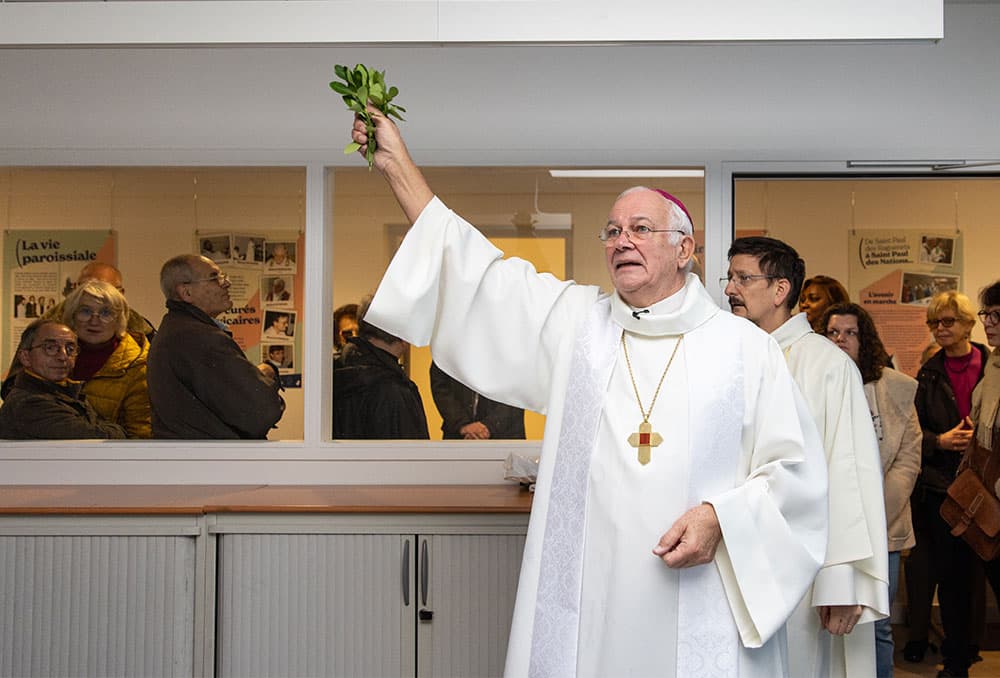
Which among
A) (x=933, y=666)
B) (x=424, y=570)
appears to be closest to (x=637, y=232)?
(x=424, y=570)

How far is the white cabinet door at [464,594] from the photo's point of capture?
A: 3.89 meters

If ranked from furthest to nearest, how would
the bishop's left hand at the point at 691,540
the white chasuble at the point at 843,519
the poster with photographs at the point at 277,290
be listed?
1. the poster with photographs at the point at 277,290
2. the white chasuble at the point at 843,519
3. the bishop's left hand at the point at 691,540

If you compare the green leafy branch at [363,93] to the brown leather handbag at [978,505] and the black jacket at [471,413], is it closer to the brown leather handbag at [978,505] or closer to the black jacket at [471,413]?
the black jacket at [471,413]

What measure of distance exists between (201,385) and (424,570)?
1.37m

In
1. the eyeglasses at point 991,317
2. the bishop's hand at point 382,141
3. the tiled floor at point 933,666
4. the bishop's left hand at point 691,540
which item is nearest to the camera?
the bishop's left hand at point 691,540

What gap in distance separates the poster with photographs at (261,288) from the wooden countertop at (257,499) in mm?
695

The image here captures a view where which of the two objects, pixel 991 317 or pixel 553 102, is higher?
pixel 553 102

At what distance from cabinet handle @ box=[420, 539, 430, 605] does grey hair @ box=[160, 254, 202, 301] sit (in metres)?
1.68

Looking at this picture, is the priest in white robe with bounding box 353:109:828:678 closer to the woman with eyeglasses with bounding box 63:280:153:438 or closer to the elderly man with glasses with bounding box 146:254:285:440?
the elderly man with glasses with bounding box 146:254:285:440

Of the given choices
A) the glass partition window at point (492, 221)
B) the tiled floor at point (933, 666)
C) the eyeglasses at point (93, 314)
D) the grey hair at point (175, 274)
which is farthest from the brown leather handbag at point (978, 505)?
the eyeglasses at point (93, 314)

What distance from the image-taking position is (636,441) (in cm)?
258

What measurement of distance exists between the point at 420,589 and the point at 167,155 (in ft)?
7.01

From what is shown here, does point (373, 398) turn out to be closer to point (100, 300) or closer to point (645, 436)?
point (100, 300)

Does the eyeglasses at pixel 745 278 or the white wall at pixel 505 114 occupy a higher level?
the white wall at pixel 505 114
